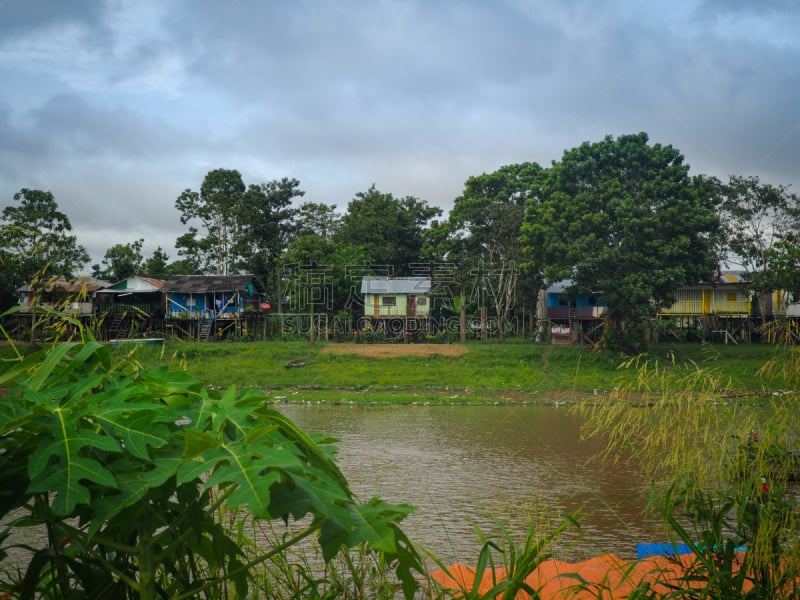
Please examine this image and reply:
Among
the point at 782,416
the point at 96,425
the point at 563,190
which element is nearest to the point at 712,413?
the point at 782,416

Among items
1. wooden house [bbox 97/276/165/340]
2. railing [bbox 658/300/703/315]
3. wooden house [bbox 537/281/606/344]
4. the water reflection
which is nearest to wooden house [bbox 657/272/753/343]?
railing [bbox 658/300/703/315]

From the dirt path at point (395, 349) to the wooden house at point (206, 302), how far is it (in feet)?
29.9

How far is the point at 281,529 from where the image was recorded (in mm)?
5840

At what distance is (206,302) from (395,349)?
46.1 ft

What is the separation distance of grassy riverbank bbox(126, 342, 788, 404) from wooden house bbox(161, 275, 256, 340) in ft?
19.8

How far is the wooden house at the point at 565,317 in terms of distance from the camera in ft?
119

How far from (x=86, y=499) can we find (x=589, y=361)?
27204 mm

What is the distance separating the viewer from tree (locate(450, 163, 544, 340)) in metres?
36.9

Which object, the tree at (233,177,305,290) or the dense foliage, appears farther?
the tree at (233,177,305,290)

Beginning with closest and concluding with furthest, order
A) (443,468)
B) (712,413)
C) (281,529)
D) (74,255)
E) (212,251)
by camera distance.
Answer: (712,413) → (281,529) → (443,468) → (74,255) → (212,251)

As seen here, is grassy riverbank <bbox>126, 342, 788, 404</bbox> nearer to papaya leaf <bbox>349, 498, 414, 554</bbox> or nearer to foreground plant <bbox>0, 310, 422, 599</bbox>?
foreground plant <bbox>0, 310, 422, 599</bbox>

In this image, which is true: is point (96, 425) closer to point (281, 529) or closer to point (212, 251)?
point (281, 529)

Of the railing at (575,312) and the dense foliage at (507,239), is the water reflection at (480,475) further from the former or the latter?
the railing at (575,312)

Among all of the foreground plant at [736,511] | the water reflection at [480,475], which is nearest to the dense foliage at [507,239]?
the water reflection at [480,475]
